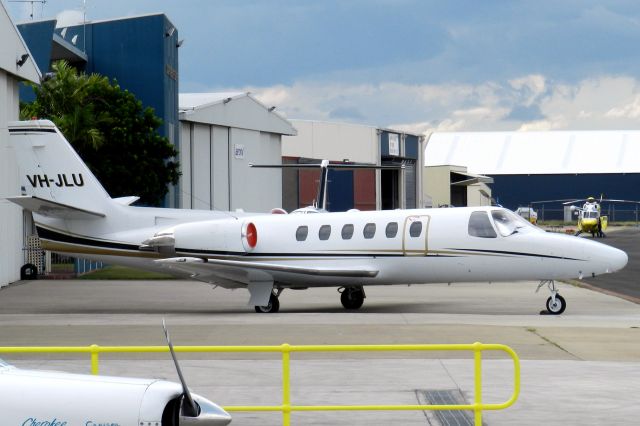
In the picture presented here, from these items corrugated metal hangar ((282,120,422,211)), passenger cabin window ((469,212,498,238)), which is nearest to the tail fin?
passenger cabin window ((469,212,498,238))

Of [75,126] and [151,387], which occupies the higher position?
[75,126]

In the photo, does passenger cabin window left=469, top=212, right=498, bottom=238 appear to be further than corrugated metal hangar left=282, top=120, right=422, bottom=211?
No

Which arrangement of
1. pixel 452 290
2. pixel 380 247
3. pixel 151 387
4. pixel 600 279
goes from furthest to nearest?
pixel 600 279 < pixel 452 290 < pixel 380 247 < pixel 151 387

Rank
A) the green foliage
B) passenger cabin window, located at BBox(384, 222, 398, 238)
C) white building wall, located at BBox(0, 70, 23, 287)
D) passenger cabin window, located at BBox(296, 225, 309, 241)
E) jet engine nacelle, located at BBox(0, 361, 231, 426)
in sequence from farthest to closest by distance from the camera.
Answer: the green foliage → white building wall, located at BBox(0, 70, 23, 287) → passenger cabin window, located at BBox(296, 225, 309, 241) → passenger cabin window, located at BBox(384, 222, 398, 238) → jet engine nacelle, located at BBox(0, 361, 231, 426)

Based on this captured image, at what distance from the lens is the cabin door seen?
1043 inches

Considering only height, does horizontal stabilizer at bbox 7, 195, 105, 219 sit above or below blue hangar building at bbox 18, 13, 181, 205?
below

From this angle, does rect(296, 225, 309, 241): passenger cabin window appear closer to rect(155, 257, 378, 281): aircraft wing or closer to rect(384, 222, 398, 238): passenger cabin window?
rect(155, 257, 378, 281): aircraft wing

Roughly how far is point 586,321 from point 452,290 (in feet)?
41.7

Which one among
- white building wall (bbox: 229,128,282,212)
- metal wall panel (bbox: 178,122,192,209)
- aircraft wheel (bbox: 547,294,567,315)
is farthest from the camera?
white building wall (bbox: 229,128,282,212)

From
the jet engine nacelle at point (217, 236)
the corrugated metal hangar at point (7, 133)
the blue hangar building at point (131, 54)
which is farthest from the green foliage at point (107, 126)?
the jet engine nacelle at point (217, 236)

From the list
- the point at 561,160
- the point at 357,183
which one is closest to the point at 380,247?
the point at 357,183

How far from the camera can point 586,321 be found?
2370 cm

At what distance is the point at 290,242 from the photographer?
2784 cm

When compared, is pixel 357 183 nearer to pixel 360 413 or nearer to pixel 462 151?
pixel 462 151
